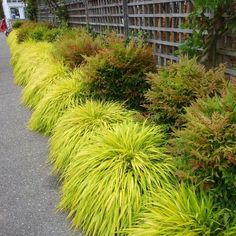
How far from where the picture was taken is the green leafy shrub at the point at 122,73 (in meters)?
4.46

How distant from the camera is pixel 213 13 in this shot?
4137 millimetres

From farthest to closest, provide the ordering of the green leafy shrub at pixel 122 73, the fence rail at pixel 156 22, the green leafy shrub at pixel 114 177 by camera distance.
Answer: the fence rail at pixel 156 22
the green leafy shrub at pixel 122 73
the green leafy shrub at pixel 114 177

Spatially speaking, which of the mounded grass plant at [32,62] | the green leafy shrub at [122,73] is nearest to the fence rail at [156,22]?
the green leafy shrub at [122,73]

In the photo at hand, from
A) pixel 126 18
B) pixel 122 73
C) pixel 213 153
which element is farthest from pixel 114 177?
pixel 126 18

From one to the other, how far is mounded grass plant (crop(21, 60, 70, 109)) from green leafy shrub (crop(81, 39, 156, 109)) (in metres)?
1.46

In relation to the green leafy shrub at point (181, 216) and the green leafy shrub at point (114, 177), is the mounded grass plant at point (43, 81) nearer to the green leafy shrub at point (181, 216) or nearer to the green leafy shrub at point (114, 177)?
the green leafy shrub at point (114, 177)

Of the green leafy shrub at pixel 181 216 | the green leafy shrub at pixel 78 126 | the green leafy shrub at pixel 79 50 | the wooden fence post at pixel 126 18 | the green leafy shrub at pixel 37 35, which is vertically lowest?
the green leafy shrub at pixel 37 35

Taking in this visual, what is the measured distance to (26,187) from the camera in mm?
3621

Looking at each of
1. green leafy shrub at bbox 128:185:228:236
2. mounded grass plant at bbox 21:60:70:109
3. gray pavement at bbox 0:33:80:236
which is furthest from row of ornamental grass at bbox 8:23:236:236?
mounded grass plant at bbox 21:60:70:109

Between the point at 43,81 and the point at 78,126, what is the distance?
8.17ft

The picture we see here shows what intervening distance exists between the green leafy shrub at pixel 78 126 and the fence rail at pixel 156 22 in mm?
1448

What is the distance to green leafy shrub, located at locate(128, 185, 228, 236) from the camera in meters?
2.24

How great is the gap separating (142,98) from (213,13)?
1.32m

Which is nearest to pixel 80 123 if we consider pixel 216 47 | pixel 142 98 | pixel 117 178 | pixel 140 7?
pixel 142 98
